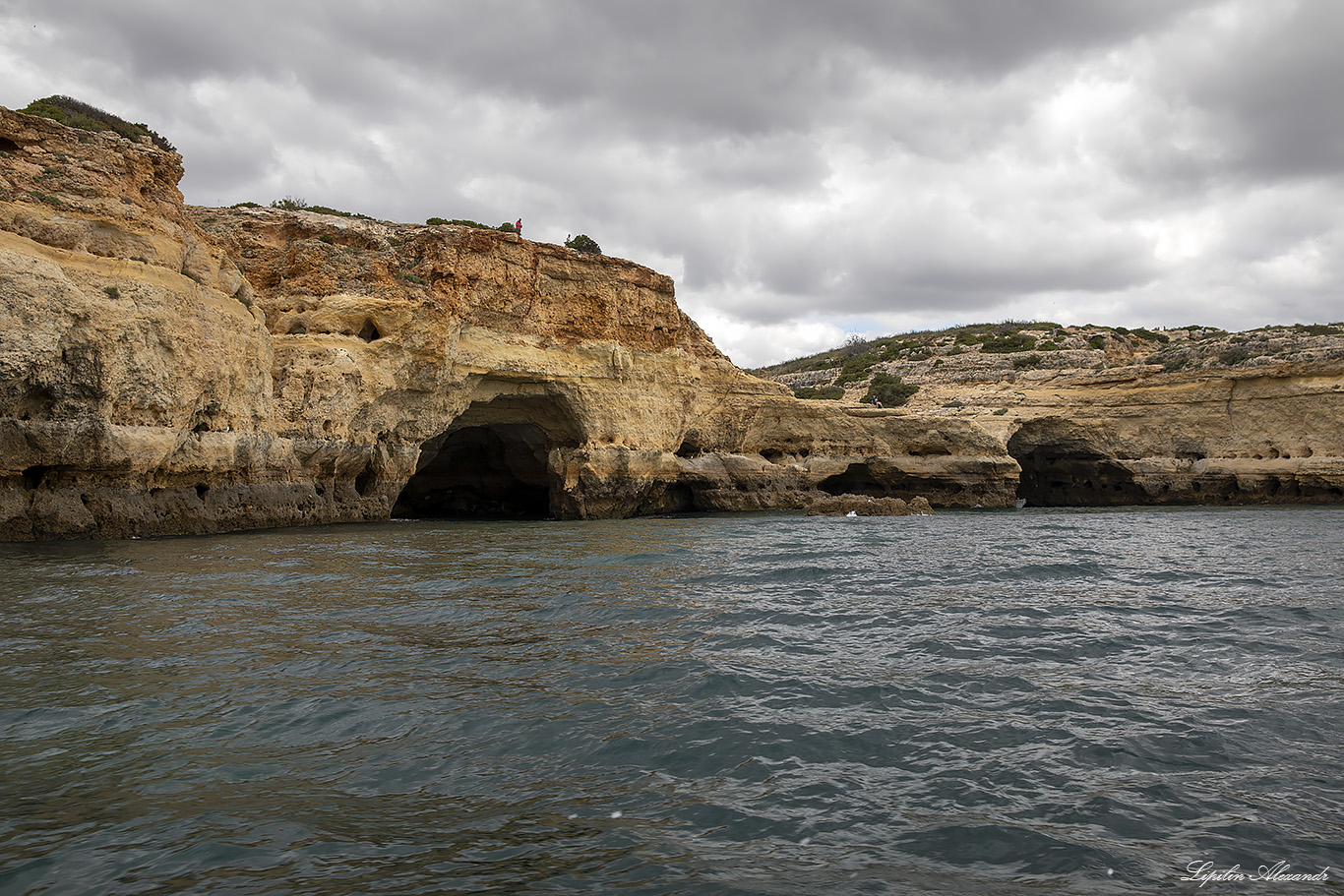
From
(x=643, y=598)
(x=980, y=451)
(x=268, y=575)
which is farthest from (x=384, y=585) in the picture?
(x=980, y=451)

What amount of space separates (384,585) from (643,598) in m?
3.33

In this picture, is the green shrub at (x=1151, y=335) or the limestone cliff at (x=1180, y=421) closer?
the limestone cliff at (x=1180, y=421)

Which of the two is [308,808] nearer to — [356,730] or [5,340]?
[356,730]

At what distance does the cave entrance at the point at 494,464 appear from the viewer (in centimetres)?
2595

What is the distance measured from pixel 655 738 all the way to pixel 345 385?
17036 mm

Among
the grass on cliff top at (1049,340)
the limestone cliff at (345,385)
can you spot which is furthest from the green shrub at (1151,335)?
the limestone cliff at (345,385)

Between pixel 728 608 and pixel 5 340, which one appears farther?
pixel 5 340

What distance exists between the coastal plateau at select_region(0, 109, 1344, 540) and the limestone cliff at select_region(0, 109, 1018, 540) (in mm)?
60

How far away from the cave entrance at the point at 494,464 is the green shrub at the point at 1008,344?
32.8 meters

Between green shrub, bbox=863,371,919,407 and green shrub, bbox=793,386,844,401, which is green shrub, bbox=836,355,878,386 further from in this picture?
green shrub, bbox=863,371,919,407

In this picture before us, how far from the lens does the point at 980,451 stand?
32.4 m

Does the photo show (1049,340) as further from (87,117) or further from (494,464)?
(87,117)

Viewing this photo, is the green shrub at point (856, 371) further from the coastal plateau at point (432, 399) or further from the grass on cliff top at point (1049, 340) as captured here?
the coastal plateau at point (432, 399)

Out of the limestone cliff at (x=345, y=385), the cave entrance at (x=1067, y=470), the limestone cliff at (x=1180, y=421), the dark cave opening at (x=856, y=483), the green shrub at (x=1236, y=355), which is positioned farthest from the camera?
the green shrub at (x=1236, y=355)
